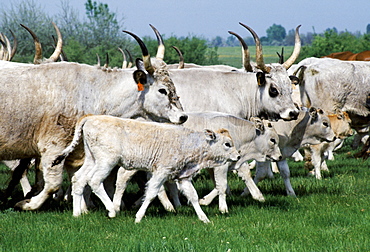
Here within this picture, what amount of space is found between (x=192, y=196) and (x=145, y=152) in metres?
0.79

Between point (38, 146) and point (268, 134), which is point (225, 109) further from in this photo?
point (38, 146)

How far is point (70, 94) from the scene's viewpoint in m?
8.12

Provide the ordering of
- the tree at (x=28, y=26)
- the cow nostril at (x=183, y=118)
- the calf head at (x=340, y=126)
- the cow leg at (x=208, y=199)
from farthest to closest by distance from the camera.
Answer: the tree at (x=28, y=26) < the calf head at (x=340, y=126) < the cow leg at (x=208, y=199) < the cow nostril at (x=183, y=118)

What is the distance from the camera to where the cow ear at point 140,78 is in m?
8.28

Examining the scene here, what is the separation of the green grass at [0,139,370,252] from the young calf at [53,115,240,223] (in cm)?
38

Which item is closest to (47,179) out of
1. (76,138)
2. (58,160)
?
(58,160)

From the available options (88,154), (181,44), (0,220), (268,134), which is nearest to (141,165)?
(88,154)

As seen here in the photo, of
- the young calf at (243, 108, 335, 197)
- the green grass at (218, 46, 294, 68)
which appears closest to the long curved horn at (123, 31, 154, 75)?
the young calf at (243, 108, 335, 197)

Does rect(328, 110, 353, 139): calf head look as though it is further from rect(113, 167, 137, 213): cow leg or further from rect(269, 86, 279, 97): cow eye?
rect(113, 167, 137, 213): cow leg

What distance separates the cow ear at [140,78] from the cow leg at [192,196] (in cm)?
170

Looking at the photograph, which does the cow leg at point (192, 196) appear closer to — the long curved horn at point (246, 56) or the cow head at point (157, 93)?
the cow head at point (157, 93)

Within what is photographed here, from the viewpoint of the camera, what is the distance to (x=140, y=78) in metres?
8.33

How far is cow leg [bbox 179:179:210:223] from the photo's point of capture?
711 cm

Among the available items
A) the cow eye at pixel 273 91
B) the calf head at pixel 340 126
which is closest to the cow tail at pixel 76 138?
the cow eye at pixel 273 91
